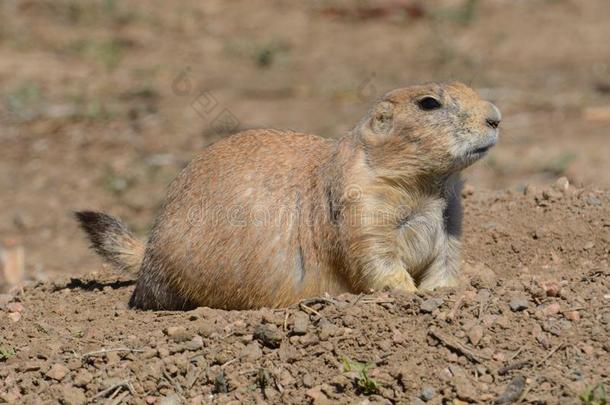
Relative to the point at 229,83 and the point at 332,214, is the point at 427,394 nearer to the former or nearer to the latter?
the point at 332,214

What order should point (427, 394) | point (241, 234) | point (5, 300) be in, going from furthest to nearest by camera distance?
point (5, 300) → point (241, 234) → point (427, 394)

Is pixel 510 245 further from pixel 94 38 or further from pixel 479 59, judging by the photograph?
pixel 94 38

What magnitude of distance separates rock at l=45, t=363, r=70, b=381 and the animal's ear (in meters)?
2.22

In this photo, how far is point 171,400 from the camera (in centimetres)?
501

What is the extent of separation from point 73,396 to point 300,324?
1.20 meters

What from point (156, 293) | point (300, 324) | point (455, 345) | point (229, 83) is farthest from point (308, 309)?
point (229, 83)

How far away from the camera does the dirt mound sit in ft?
15.7

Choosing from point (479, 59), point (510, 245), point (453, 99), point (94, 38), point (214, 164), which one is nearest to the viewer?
point (453, 99)

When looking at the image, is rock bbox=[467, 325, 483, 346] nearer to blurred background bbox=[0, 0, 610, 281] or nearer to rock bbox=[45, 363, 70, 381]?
rock bbox=[45, 363, 70, 381]

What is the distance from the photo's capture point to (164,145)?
12.3 m

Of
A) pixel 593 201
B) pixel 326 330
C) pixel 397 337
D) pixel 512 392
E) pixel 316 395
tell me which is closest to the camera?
pixel 512 392

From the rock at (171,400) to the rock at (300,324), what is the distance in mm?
685

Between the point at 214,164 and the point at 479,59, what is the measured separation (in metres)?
9.59

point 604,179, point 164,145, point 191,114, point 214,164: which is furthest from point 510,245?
point 191,114
